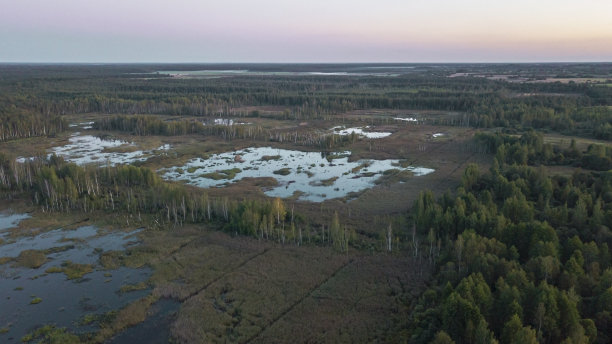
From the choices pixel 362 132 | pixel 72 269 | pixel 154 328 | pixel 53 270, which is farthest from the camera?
pixel 362 132

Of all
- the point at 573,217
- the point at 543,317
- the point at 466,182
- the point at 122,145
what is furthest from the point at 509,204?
the point at 122,145

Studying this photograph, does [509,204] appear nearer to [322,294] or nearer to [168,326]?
[322,294]

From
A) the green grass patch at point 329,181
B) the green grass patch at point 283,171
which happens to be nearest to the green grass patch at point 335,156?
the green grass patch at point 283,171

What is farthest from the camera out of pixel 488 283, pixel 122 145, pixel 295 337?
pixel 122 145

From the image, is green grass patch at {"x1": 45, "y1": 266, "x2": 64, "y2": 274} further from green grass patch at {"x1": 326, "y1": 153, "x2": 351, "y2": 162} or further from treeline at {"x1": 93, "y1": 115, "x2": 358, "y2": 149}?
treeline at {"x1": 93, "y1": 115, "x2": 358, "y2": 149}

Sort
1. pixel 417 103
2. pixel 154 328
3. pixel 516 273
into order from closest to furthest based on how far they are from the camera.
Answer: pixel 516 273, pixel 154 328, pixel 417 103

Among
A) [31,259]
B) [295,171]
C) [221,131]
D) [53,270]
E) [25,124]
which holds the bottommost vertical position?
[53,270]

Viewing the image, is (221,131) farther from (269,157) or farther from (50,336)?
(50,336)

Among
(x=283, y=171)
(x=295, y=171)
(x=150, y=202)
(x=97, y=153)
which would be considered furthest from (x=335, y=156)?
(x=97, y=153)
